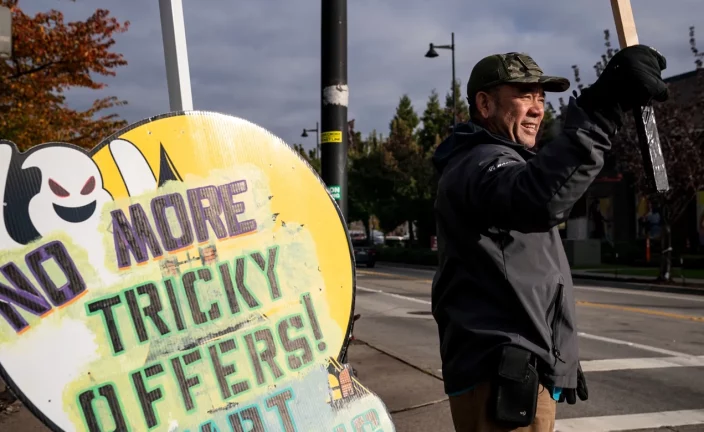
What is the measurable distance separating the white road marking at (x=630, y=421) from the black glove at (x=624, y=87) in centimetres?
405

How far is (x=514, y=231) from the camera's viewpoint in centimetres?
204

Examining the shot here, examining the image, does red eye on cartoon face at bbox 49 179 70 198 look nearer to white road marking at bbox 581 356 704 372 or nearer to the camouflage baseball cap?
the camouflage baseball cap

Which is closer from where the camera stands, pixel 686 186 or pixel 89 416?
pixel 89 416

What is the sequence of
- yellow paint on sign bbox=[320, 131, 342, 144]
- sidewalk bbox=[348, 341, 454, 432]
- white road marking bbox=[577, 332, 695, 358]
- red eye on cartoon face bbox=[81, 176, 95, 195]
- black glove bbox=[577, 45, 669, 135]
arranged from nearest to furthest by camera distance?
black glove bbox=[577, 45, 669, 135], red eye on cartoon face bbox=[81, 176, 95, 195], yellow paint on sign bbox=[320, 131, 342, 144], sidewalk bbox=[348, 341, 454, 432], white road marking bbox=[577, 332, 695, 358]

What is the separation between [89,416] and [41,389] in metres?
0.14

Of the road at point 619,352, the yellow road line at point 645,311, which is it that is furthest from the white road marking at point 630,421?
the yellow road line at point 645,311

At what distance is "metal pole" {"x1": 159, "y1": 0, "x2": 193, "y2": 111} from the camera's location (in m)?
2.53

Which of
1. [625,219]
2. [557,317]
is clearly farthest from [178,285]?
[625,219]

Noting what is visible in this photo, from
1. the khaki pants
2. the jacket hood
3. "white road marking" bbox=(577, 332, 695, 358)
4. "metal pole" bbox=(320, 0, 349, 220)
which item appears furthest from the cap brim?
"white road marking" bbox=(577, 332, 695, 358)

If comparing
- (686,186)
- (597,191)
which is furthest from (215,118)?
(597,191)

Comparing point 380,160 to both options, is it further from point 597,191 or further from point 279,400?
point 279,400

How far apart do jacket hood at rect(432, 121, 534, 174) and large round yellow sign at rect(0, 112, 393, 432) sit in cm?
39

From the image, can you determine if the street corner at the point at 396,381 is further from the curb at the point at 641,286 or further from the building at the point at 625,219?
the building at the point at 625,219

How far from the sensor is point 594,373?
744cm
